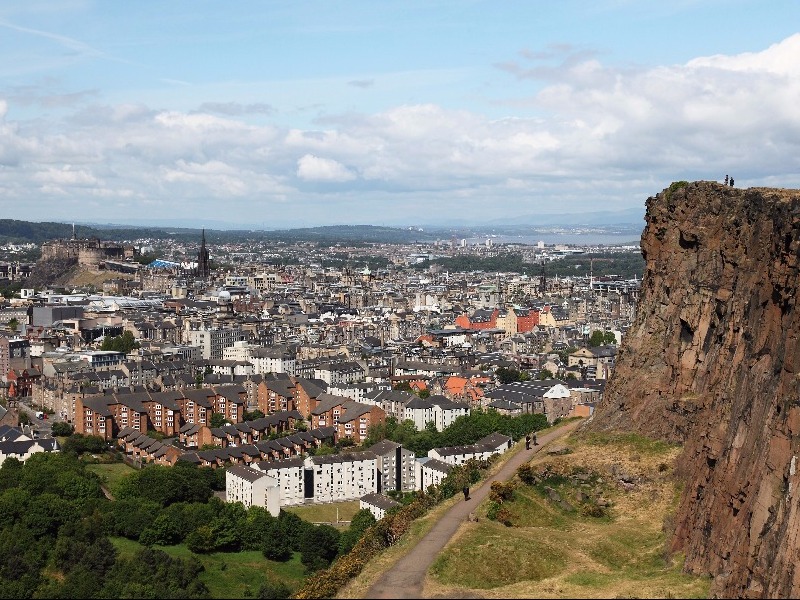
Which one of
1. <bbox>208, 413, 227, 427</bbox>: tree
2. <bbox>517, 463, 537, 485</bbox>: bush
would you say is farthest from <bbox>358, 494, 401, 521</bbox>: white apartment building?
<bbox>208, 413, 227, 427</bbox>: tree

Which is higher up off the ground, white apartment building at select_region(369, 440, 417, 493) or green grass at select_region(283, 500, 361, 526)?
white apartment building at select_region(369, 440, 417, 493)

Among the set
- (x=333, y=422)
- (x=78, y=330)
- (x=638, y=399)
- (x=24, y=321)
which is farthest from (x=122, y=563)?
(x=24, y=321)

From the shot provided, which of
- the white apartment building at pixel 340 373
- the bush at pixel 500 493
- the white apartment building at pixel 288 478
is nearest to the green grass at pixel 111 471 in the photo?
the white apartment building at pixel 288 478

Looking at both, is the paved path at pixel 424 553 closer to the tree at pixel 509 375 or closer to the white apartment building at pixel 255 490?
the white apartment building at pixel 255 490

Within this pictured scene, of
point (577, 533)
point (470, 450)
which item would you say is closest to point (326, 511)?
point (470, 450)

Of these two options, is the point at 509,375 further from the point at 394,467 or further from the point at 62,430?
the point at 62,430

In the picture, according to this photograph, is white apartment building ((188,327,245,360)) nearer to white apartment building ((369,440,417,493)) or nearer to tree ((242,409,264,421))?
tree ((242,409,264,421))
